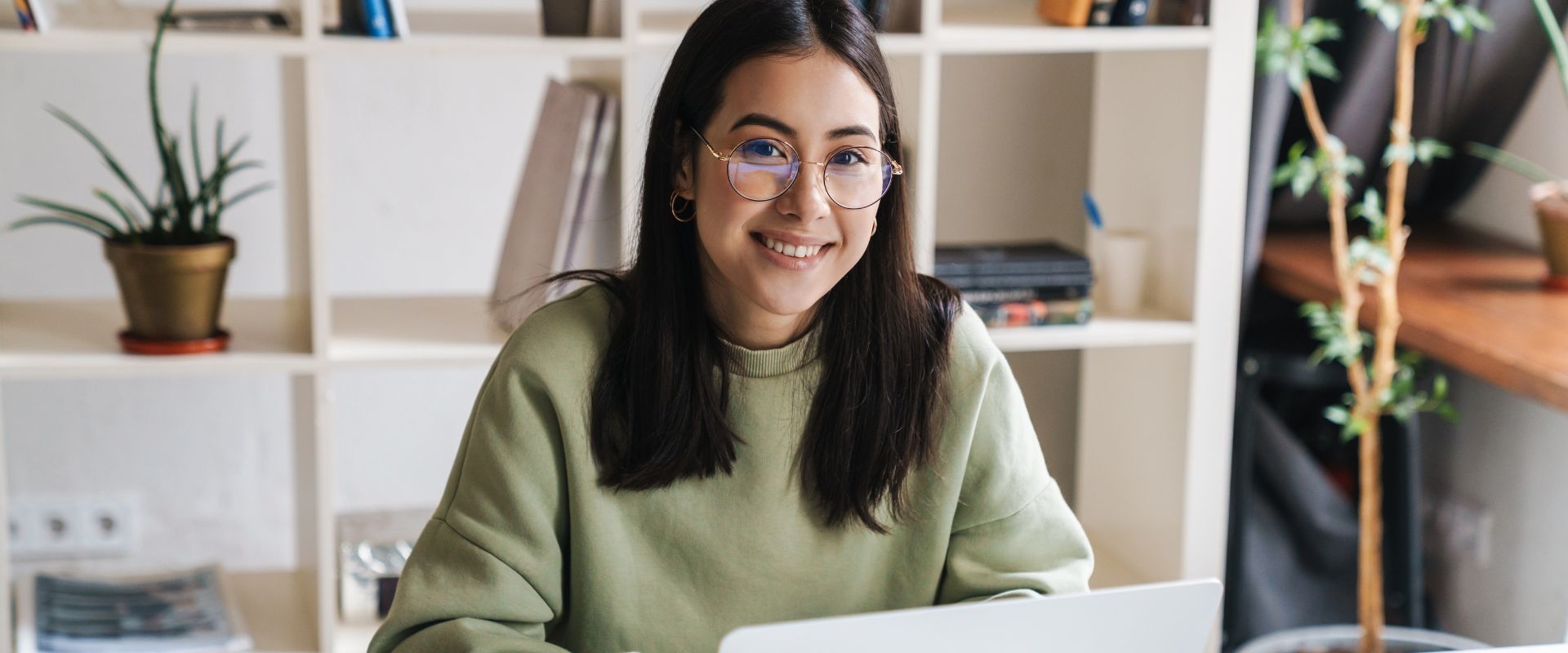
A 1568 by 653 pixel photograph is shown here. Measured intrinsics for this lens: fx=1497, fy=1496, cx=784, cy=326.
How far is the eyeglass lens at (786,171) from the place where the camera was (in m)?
1.16

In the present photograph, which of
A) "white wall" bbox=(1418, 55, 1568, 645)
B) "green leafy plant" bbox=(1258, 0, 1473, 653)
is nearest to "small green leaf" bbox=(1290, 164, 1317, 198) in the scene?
"green leafy plant" bbox=(1258, 0, 1473, 653)

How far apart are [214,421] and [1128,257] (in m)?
1.45

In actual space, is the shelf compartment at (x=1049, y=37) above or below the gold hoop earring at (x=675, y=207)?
above

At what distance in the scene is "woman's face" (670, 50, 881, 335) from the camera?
45.8 inches

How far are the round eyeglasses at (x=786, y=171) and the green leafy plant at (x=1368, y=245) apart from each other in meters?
1.06

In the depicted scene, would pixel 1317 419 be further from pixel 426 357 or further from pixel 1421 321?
pixel 426 357

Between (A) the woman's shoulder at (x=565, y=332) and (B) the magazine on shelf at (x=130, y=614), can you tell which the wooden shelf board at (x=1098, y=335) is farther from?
(B) the magazine on shelf at (x=130, y=614)

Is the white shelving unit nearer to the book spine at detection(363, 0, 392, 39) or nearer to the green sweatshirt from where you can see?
the book spine at detection(363, 0, 392, 39)

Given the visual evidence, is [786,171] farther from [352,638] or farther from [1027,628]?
[352,638]

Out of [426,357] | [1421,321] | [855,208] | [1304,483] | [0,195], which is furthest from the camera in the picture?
[1304,483]

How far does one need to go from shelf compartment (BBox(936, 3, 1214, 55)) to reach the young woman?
596mm

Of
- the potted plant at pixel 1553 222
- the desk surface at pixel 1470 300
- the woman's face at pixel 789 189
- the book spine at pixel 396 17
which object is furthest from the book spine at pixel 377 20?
the potted plant at pixel 1553 222

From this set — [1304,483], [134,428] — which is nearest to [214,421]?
[134,428]

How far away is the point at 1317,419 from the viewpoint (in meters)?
2.54
